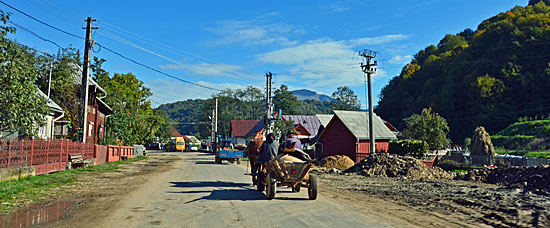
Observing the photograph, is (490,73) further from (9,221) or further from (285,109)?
(9,221)

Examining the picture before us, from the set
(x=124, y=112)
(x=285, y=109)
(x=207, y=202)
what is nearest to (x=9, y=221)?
(x=207, y=202)

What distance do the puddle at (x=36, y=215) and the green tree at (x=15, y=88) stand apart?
6306 mm

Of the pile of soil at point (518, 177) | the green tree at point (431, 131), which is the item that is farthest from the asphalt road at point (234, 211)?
the green tree at point (431, 131)

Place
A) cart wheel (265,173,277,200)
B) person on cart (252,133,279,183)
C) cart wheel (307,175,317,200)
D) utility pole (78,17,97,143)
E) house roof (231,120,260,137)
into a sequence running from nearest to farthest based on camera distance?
cart wheel (265,173,277,200) → cart wheel (307,175,317,200) → person on cart (252,133,279,183) → utility pole (78,17,97,143) → house roof (231,120,260,137)

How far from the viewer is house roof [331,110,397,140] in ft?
123

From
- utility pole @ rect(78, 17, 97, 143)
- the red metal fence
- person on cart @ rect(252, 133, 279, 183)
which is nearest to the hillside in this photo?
utility pole @ rect(78, 17, 97, 143)

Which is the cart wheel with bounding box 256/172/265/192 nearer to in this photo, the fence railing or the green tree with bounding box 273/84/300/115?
the fence railing

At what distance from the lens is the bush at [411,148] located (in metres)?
33.2

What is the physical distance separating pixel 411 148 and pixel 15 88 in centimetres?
2807

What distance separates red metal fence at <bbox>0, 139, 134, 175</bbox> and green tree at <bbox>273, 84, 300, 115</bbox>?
87.7 m

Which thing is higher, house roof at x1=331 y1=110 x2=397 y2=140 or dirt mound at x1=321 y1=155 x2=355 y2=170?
house roof at x1=331 y1=110 x2=397 y2=140

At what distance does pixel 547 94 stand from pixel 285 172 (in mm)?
62279

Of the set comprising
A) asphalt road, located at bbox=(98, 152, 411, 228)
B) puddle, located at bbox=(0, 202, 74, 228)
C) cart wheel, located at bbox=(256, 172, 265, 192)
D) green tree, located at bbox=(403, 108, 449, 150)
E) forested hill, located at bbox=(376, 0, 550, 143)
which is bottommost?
puddle, located at bbox=(0, 202, 74, 228)

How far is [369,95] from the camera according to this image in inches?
1160
